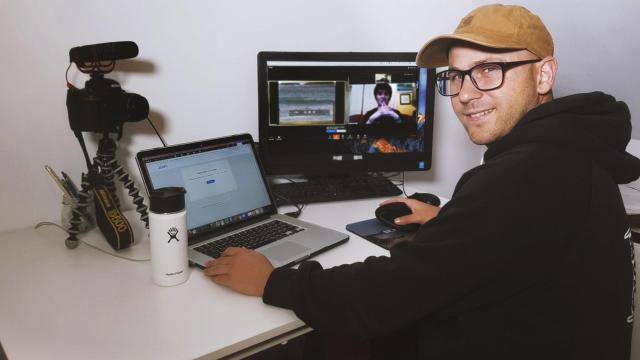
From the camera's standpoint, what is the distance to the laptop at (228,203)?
1.19m

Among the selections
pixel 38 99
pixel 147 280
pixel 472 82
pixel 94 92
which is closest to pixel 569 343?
pixel 472 82

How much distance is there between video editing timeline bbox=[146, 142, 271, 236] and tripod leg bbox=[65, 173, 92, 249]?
8.7 inches

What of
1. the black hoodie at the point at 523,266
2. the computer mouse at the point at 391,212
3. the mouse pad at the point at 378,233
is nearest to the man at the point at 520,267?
the black hoodie at the point at 523,266

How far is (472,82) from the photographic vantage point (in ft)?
3.55

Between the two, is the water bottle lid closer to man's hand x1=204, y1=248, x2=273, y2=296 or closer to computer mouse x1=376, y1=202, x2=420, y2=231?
man's hand x1=204, y1=248, x2=273, y2=296

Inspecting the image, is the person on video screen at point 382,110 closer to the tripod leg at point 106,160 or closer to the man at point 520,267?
the man at point 520,267

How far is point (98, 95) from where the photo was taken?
1238 millimetres

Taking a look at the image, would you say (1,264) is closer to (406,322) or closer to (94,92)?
(94,92)

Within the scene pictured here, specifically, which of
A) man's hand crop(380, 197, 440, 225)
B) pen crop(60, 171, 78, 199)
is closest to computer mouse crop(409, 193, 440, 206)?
man's hand crop(380, 197, 440, 225)

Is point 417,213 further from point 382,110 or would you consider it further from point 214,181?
point 214,181

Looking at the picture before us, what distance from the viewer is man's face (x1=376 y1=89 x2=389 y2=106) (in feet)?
5.37

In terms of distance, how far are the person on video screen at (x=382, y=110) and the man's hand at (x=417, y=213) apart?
33cm

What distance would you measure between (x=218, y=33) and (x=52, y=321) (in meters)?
0.99

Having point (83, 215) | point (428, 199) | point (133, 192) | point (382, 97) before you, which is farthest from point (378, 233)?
point (83, 215)
